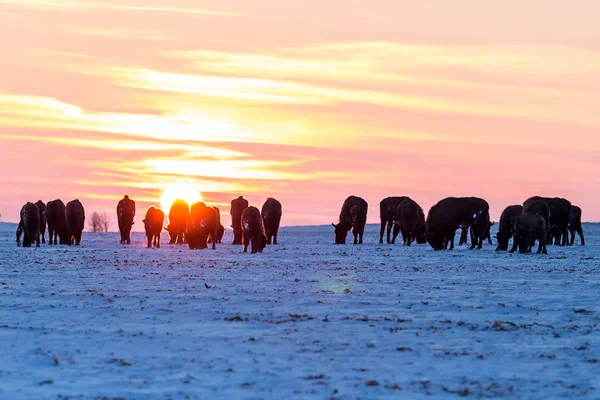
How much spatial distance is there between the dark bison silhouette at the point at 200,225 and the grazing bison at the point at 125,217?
909 centimetres

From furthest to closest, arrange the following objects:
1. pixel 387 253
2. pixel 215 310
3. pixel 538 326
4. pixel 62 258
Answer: pixel 387 253 < pixel 62 258 < pixel 215 310 < pixel 538 326

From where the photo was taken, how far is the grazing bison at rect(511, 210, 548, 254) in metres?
36.4

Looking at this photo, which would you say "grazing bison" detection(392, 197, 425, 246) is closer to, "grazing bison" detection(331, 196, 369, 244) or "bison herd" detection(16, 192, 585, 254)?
"bison herd" detection(16, 192, 585, 254)

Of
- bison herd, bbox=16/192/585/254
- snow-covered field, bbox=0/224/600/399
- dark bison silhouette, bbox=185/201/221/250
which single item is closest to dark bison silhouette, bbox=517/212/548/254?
bison herd, bbox=16/192/585/254

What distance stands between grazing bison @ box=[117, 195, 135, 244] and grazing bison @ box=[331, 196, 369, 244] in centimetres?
1109

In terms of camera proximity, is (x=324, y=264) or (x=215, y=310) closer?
Answer: (x=215, y=310)

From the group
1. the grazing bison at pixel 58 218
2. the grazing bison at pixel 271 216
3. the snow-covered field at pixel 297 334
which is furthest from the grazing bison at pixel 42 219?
the snow-covered field at pixel 297 334

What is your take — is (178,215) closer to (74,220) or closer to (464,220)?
(74,220)

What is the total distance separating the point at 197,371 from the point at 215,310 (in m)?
5.55

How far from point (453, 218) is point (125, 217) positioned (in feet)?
60.6

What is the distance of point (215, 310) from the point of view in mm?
17031

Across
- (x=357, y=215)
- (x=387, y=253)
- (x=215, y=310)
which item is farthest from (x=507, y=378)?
(x=357, y=215)

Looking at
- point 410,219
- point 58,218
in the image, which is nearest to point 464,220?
point 410,219

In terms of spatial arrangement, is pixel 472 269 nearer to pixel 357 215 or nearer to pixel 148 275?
pixel 148 275
